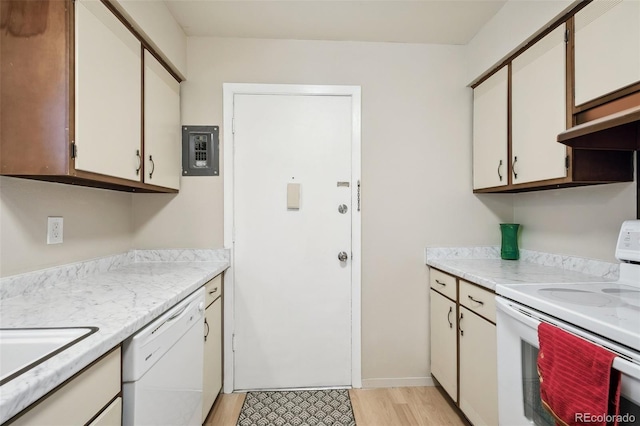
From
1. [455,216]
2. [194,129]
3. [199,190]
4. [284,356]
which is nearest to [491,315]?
[455,216]

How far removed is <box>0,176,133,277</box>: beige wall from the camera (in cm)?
118

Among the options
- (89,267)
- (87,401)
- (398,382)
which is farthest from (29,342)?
(398,382)

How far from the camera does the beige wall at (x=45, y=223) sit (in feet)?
3.86

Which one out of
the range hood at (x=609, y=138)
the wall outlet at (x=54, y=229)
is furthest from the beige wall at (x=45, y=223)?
the range hood at (x=609, y=138)

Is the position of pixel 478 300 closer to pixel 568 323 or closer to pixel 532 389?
pixel 532 389

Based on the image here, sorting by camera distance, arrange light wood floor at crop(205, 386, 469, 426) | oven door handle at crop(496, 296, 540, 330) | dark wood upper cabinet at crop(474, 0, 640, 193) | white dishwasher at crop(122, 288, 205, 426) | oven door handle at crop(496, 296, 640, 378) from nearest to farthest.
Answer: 1. oven door handle at crop(496, 296, 640, 378)
2. white dishwasher at crop(122, 288, 205, 426)
3. oven door handle at crop(496, 296, 540, 330)
4. dark wood upper cabinet at crop(474, 0, 640, 193)
5. light wood floor at crop(205, 386, 469, 426)

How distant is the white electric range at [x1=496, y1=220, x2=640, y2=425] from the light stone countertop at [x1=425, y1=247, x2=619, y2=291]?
5.2 inches

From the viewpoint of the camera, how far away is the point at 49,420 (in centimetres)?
64

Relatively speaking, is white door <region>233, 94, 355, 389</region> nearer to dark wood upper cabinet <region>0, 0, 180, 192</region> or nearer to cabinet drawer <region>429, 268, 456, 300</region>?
cabinet drawer <region>429, 268, 456, 300</region>

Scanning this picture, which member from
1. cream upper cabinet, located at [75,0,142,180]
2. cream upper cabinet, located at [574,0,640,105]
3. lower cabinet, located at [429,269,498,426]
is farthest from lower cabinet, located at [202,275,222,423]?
cream upper cabinet, located at [574,0,640,105]

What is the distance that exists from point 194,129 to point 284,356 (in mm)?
1731

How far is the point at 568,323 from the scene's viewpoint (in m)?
0.98

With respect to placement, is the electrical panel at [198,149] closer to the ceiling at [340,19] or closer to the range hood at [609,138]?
the ceiling at [340,19]

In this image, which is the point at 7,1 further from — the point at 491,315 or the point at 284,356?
the point at 491,315
